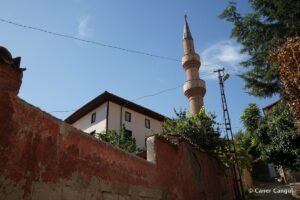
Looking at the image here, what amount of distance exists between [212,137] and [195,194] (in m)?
4.07

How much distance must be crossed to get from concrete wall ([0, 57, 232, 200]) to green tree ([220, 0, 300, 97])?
18.3 ft

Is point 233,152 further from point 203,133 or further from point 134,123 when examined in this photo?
point 134,123

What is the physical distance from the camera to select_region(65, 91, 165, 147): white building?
22.5m

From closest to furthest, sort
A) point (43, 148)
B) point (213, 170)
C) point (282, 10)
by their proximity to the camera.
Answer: point (43, 148)
point (282, 10)
point (213, 170)

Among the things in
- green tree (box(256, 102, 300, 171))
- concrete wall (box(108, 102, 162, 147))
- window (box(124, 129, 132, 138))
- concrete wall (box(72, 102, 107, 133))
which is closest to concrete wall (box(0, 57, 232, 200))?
green tree (box(256, 102, 300, 171))

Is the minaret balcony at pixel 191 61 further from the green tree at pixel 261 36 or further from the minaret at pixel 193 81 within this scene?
the green tree at pixel 261 36

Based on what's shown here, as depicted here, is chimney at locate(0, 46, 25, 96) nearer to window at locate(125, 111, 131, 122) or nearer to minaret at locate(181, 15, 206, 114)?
window at locate(125, 111, 131, 122)

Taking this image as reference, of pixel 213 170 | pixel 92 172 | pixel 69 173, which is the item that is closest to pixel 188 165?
pixel 213 170

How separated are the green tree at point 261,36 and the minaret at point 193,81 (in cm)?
1413

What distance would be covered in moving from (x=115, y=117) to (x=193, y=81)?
9.09 metres

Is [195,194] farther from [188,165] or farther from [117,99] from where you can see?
[117,99]

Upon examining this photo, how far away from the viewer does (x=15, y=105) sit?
427 cm

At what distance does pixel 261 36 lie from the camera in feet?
37.6

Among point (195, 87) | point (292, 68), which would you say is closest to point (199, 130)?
point (292, 68)
